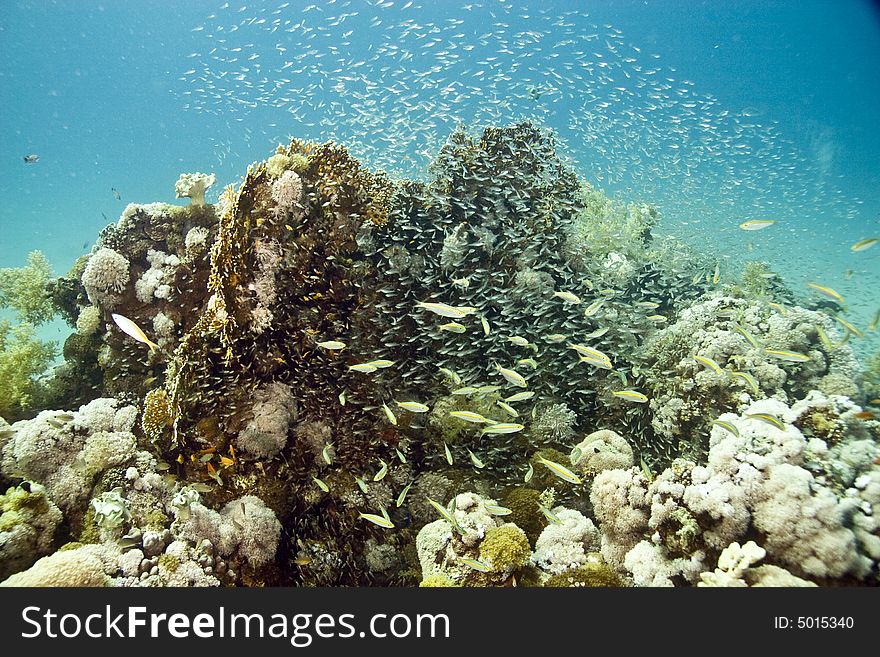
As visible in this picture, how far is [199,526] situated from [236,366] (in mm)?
2173

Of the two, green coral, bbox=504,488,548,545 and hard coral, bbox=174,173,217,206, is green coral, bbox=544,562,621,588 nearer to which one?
green coral, bbox=504,488,548,545

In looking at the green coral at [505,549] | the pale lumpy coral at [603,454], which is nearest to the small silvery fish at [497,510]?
the green coral at [505,549]

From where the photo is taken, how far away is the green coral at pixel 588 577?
4.92 meters

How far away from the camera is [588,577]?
16.3 ft

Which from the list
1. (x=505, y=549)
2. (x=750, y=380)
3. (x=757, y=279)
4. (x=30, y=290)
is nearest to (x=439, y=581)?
(x=505, y=549)

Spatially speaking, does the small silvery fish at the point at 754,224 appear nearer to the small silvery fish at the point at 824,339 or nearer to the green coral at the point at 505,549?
the small silvery fish at the point at 824,339

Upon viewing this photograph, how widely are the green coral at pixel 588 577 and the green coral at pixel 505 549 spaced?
1.34ft

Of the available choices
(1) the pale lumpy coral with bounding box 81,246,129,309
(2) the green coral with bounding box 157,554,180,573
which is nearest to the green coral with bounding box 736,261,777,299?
(2) the green coral with bounding box 157,554,180,573

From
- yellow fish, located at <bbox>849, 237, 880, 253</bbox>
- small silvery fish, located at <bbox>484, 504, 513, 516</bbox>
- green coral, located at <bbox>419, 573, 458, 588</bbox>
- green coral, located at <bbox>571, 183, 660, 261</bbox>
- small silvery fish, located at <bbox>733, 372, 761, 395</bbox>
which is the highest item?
green coral, located at <bbox>571, 183, 660, 261</bbox>

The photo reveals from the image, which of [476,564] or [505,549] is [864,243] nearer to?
[505,549]

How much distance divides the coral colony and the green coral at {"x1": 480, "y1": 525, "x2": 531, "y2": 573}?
0.11 ft

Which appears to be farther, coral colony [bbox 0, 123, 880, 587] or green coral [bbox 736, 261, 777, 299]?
green coral [bbox 736, 261, 777, 299]

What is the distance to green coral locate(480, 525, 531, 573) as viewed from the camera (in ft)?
16.6

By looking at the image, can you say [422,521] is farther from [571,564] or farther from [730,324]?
[730,324]
